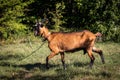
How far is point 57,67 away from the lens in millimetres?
12484

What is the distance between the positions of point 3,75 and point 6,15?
9.75 m

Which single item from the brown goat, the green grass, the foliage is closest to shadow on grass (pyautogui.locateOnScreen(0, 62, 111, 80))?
the green grass

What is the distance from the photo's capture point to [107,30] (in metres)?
20.9

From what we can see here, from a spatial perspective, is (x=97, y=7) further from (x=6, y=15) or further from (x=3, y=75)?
(x=3, y=75)

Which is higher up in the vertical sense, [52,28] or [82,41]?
[82,41]

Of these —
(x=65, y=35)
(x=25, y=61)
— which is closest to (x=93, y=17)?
(x=25, y=61)

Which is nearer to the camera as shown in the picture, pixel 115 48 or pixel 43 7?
pixel 115 48

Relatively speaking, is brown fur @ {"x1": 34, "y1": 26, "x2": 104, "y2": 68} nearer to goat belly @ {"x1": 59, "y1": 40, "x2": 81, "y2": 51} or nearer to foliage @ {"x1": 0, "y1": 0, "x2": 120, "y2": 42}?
goat belly @ {"x1": 59, "y1": 40, "x2": 81, "y2": 51}

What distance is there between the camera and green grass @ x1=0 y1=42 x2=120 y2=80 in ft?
35.2

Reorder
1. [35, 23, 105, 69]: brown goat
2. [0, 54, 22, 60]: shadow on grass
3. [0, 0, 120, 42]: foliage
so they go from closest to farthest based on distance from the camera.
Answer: [35, 23, 105, 69]: brown goat, [0, 54, 22, 60]: shadow on grass, [0, 0, 120, 42]: foliage

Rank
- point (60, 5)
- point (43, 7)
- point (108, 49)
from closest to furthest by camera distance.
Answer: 1. point (108, 49)
2. point (60, 5)
3. point (43, 7)

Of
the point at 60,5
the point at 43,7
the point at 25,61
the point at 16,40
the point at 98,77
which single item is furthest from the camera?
the point at 43,7

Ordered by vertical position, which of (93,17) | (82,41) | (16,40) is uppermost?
(82,41)

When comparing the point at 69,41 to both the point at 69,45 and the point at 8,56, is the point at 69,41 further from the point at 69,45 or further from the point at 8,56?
the point at 8,56
